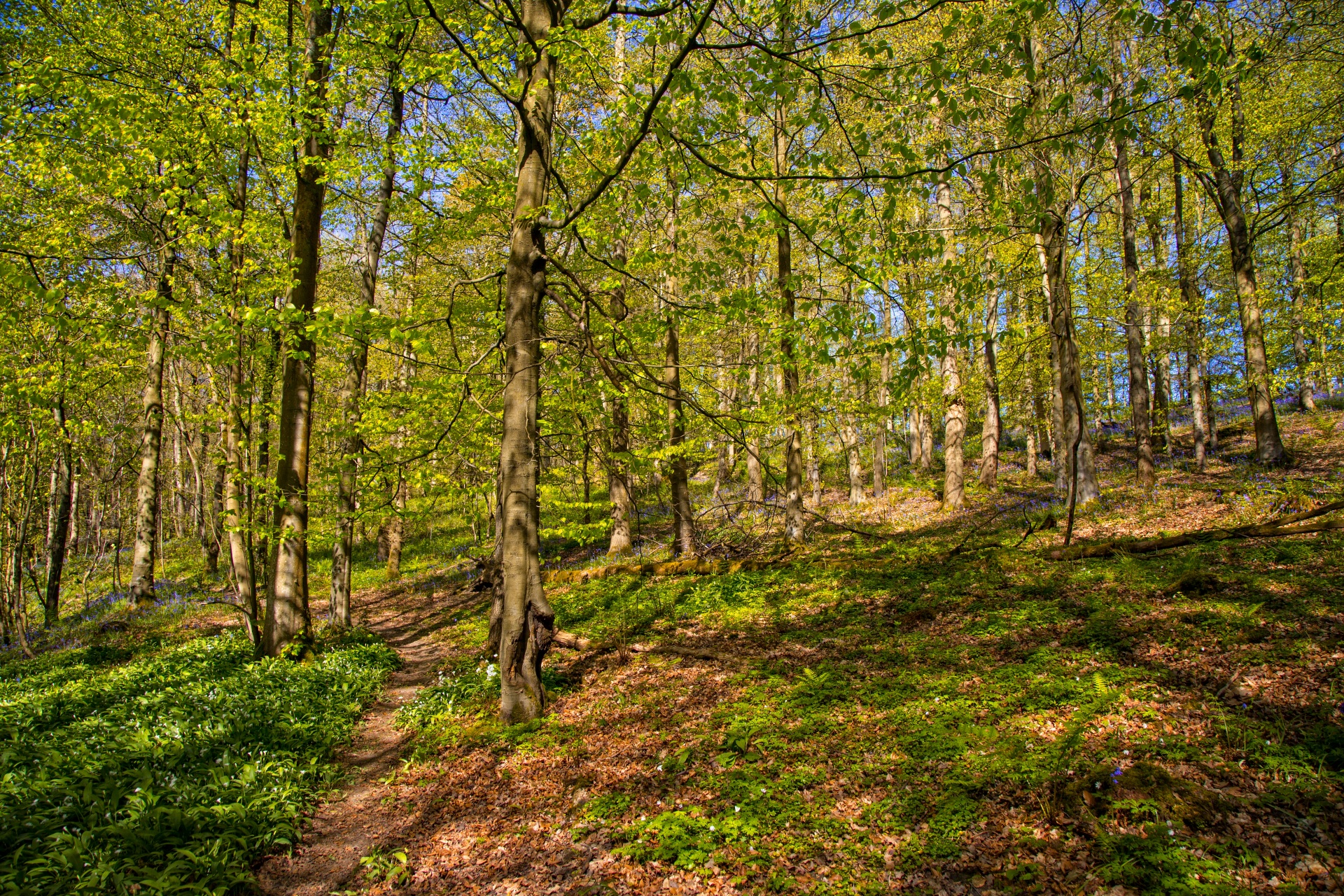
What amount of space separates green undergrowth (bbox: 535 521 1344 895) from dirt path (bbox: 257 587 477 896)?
6.14 feet

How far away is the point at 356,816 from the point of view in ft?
16.5

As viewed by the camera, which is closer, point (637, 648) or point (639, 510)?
point (637, 648)

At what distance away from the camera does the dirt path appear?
13.5 feet

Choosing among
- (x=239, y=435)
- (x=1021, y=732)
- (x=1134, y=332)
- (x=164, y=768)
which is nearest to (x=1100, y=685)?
(x=1021, y=732)

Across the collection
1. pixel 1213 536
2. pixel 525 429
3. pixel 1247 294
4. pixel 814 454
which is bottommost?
pixel 1213 536

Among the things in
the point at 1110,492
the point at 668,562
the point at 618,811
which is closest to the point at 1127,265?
the point at 1110,492

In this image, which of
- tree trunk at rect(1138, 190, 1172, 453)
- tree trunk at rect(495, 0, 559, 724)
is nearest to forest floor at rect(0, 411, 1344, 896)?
tree trunk at rect(495, 0, 559, 724)

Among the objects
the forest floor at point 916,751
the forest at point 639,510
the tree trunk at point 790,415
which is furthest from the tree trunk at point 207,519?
the tree trunk at point 790,415

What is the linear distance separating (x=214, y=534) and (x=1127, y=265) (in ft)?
60.8

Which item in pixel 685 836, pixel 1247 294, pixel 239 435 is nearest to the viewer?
pixel 685 836

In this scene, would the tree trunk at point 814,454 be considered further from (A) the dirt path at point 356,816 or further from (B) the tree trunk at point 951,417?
(A) the dirt path at point 356,816

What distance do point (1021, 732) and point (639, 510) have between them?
5.51 m

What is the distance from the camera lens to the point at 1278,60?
9.52m

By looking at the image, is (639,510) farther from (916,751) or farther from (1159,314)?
(1159,314)
